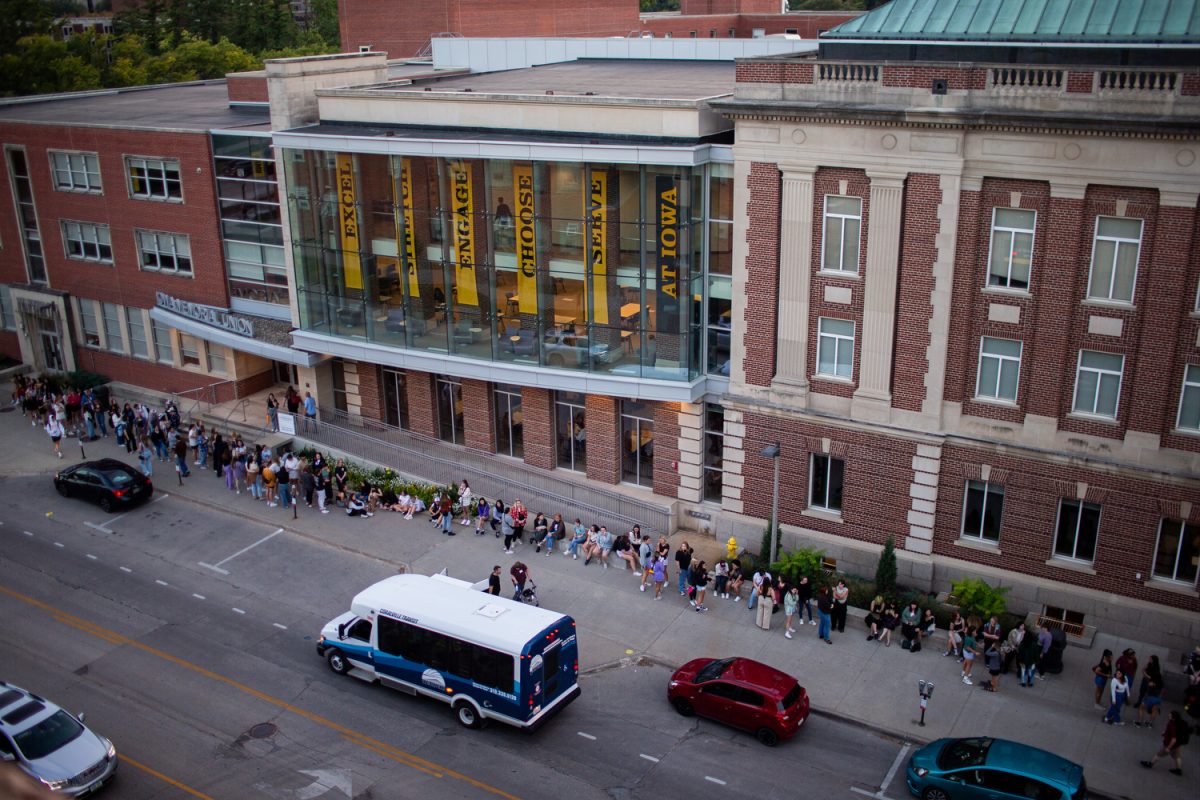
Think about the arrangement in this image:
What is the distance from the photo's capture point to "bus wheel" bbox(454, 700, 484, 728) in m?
25.9

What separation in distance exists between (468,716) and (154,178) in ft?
96.3

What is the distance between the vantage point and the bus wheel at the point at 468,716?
25922mm

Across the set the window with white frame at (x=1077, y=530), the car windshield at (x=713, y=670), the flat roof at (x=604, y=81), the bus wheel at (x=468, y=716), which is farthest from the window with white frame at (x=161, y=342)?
the window with white frame at (x=1077, y=530)

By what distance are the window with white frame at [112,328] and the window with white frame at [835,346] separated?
31.6 metres

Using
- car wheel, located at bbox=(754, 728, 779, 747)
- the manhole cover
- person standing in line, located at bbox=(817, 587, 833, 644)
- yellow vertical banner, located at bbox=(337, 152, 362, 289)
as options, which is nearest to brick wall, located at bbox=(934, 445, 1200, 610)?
person standing in line, located at bbox=(817, 587, 833, 644)

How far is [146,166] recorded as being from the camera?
150 feet

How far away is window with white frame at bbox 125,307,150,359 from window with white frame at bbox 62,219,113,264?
94.2 inches

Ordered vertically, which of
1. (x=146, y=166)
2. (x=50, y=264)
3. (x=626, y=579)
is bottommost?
(x=626, y=579)

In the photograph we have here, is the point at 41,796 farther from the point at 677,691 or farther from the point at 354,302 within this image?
the point at 354,302

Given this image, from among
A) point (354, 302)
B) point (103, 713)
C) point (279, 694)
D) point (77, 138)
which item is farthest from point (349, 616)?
point (77, 138)

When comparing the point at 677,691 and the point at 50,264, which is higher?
the point at 50,264

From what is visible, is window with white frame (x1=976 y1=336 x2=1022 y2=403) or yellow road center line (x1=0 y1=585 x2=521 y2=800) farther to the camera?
window with white frame (x1=976 y1=336 x2=1022 y2=403)

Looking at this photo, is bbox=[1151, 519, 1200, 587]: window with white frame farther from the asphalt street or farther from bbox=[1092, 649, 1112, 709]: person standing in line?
the asphalt street

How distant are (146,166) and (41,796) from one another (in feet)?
150
